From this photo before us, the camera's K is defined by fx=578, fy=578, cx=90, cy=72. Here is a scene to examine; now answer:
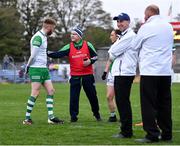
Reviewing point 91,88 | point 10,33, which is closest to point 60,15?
point 10,33

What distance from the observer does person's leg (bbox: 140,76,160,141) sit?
28.9 ft

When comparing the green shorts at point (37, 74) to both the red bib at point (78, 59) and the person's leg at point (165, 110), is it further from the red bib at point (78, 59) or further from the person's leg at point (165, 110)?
the person's leg at point (165, 110)

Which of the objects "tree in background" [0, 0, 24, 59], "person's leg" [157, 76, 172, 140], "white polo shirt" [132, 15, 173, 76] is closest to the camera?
"white polo shirt" [132, 15, 173, 76]

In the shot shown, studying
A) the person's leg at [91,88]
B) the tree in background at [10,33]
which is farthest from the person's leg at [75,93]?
the tree in background at [10,33]

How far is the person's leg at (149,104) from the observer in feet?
28.9

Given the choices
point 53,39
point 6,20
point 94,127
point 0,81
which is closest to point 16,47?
point 6,20

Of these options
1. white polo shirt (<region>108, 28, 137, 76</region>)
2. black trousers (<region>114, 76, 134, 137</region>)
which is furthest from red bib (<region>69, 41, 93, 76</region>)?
black trousers (<region>114, 76, 134, 137</region>)

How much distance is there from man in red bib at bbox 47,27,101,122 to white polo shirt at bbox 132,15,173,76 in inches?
143

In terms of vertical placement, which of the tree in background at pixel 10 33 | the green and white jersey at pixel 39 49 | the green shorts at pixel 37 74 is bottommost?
the tree in background at pixel 10 33

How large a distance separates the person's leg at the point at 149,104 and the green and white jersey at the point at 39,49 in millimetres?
3347

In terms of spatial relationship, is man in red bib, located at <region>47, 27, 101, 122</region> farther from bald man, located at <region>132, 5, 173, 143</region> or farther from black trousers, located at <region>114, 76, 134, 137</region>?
bald man, located at <region>132, 5, 173, 143</region>

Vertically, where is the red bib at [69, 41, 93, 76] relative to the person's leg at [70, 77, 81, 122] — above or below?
above

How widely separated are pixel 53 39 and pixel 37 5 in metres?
6.02

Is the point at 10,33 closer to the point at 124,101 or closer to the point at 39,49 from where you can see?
the point at 39,49
